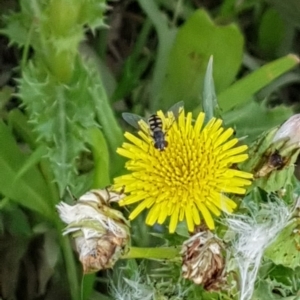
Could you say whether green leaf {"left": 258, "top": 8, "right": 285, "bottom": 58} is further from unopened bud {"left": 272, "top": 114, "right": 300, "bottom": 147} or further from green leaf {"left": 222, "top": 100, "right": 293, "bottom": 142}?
unopened bud {"left": 272, "top": 114, "right": 300, "bottom": 147}

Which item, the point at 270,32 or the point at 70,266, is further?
the point at 270,32

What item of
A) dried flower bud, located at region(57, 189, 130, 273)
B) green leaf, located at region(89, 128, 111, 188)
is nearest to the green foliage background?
green leaf, located at region(89, 128, 111, 188)

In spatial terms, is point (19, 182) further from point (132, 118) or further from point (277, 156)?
point (277, 156)

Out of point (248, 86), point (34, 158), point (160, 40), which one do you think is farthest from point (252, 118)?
point (34, 158)

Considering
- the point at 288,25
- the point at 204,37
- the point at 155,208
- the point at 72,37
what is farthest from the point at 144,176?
the point at 288,25

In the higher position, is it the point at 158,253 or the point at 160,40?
the point at 160,40
